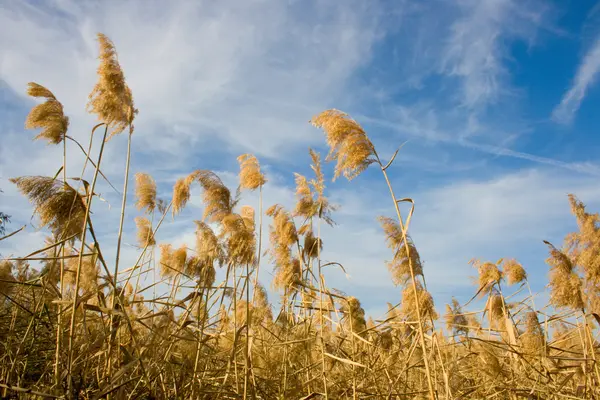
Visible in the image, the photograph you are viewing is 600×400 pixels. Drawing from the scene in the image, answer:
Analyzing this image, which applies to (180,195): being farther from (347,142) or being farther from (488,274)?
(488,274)

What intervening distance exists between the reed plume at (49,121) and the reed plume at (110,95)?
12.4 inches

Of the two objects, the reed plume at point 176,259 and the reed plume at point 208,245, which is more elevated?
the reed plume at point 176,259

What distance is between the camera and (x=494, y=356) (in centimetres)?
349

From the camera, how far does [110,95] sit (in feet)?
11.5

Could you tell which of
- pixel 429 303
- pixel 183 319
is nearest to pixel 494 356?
pixel 429 303

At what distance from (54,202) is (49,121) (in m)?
1.29

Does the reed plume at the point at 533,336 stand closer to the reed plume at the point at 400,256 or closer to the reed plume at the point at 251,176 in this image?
the reed plume at the point at 400,256

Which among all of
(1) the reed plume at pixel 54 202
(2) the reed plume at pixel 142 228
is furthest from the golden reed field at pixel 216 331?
(2) the reed plume at pixel 142 228

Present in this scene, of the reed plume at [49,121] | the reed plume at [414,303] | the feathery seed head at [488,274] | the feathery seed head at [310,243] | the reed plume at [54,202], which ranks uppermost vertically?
the reed plume at [49,121]

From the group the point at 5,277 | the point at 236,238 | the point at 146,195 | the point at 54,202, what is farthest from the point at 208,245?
the point at 146,195

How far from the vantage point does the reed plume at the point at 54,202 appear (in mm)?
2514

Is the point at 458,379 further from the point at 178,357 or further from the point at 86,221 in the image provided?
the point at 86,221

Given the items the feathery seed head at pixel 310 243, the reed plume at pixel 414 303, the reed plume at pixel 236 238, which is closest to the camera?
the reed plume at pixel 236 238

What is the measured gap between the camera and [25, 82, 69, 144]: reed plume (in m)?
3.52
